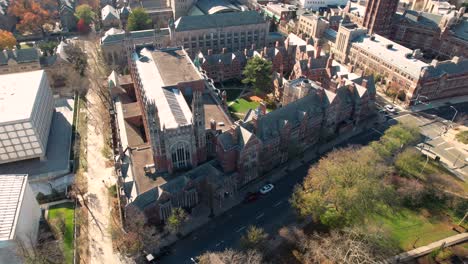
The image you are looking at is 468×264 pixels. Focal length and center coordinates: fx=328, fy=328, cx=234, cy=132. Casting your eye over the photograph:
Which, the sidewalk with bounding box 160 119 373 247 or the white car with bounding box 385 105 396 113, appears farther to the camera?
the white car with bounding box 385 105 396 113

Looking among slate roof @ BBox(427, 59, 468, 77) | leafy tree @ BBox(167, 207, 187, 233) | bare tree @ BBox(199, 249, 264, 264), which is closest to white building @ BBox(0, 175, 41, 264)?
leafy tree @ BBox(167, 207, 187, 233)

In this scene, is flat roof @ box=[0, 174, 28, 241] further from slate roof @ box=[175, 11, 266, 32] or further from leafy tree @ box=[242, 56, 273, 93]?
slate roof @ box=[175, 11, 266, 32]

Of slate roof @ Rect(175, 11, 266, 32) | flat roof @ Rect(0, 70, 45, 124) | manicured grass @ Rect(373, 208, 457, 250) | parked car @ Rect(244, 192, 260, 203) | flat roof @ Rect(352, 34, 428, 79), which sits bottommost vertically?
manicured grass @ Rect(373, 208, 457, 250)

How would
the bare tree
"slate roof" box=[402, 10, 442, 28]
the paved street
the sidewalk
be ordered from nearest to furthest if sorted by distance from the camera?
the bare tree < the paved street < the sidewalk < "slate roof" box=[402, 10, 442, 28]

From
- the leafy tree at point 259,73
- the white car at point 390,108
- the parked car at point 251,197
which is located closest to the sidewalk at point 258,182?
the parked car at point 251,197

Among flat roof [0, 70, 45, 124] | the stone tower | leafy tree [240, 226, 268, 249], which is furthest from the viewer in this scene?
the stone tower

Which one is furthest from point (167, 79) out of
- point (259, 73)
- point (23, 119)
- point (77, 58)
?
point (77, 58)

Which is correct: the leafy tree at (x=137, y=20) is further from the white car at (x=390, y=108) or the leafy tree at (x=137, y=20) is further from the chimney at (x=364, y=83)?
the white car at (x=390, y=108)
